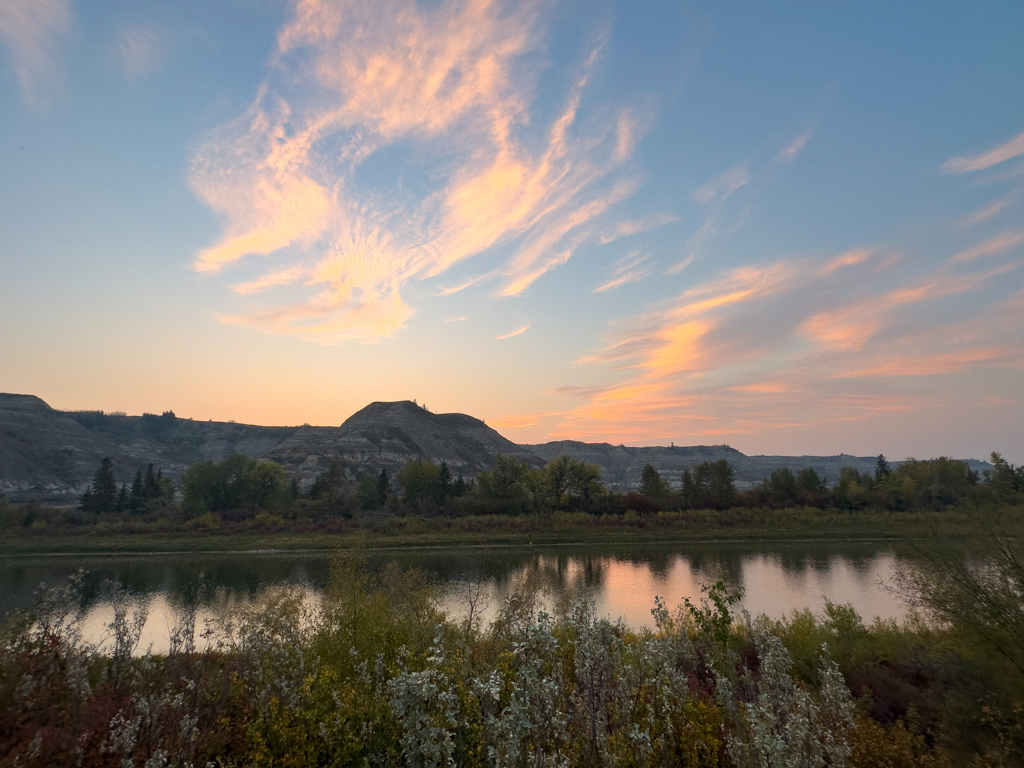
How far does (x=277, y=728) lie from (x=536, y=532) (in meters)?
65.7

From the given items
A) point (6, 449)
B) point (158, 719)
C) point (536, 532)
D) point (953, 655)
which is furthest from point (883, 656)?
point (6, 449)

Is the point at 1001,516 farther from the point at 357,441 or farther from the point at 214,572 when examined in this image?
the point at 357,441

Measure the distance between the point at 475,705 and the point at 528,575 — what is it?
24.9m

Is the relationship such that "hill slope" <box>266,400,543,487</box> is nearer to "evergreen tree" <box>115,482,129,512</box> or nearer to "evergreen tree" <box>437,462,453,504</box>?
"evergreen tree" <box>437,462,453,504</box>

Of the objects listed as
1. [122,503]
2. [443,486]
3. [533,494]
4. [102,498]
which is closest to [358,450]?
[122,503]

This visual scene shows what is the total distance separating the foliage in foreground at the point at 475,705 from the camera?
5.61 m

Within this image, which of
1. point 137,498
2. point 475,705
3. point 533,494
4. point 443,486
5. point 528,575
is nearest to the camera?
point 475,705

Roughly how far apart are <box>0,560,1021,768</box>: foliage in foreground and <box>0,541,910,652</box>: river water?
13378 millimetres

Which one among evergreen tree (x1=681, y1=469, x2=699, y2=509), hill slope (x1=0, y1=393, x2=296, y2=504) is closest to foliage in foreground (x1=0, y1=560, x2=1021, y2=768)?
evergreen tree (x1=681, y1=469, x2=699, y2=509)

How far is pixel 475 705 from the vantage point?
6758mm

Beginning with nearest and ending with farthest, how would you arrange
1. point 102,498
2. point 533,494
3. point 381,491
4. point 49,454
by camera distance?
point 533,494 → point 102,498 → point 381,491 → point 49,454

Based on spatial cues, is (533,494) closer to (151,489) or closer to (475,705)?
(151,489)

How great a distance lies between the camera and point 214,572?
156ft

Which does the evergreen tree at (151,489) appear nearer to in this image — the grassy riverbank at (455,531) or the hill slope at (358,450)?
the grassy riverbank at (455,531)
